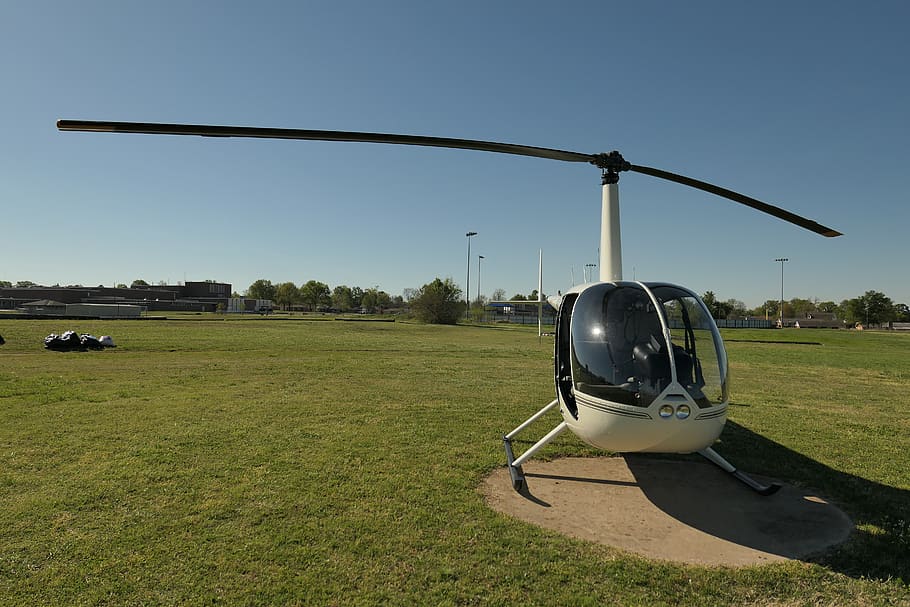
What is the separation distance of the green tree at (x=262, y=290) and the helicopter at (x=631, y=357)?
158m

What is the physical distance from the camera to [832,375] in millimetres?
18734

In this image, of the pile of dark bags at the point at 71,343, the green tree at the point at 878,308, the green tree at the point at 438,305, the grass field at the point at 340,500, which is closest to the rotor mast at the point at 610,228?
the grass field at the point at 340,500

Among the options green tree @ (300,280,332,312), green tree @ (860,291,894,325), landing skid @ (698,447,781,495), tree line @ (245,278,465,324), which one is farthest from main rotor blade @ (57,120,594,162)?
green tree @ (300,280,332,312)

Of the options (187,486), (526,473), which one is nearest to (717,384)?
(526,473)

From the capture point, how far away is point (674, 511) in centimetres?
555

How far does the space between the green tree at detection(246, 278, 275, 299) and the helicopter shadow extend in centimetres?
15791

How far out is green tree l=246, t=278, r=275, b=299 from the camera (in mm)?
151500

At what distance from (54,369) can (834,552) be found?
64.6ft

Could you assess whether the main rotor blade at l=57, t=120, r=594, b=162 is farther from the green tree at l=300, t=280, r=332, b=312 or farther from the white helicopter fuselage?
the green tree at l=300, t=280, r=332, b=312

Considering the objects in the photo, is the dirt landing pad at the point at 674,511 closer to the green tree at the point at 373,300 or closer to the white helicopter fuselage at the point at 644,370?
the white helicopter fuselage at the point at 644,370

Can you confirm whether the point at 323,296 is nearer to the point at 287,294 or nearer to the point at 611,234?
the point at 287,294

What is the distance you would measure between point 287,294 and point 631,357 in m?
151

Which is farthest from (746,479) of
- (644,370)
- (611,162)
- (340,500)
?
(340,500)

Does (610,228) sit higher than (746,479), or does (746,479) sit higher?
(610,228)
